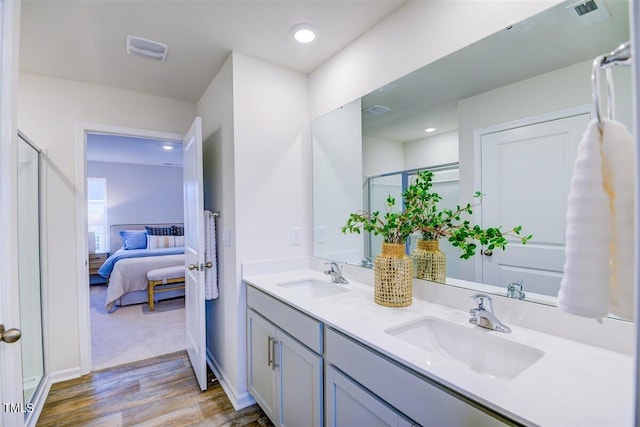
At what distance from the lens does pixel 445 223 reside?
145 cm

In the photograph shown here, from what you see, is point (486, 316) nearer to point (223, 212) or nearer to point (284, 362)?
point (284, 362)

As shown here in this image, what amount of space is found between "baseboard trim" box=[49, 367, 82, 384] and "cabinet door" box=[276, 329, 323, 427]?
1.92m

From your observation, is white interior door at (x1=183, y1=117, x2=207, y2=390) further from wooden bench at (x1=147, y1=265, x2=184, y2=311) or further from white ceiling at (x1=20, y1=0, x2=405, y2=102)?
wooden bench at (x1=147, y1=265, x2=184, y2=311)

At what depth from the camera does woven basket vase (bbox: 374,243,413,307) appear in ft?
4.66

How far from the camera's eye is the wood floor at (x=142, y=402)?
1921 mm

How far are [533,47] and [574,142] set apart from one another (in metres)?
0.41

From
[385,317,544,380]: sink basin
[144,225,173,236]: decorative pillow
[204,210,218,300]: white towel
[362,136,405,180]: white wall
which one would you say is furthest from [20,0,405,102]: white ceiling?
[144,225,173,236]: decorative pillow

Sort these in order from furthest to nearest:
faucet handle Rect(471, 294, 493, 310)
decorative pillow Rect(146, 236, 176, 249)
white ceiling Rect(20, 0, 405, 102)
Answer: decorative pillow Rect(146, 236, 176, 249), white ceiling Rect(20, 0, 405, 102), faucet handle Rect(471, 294, 493, 310)

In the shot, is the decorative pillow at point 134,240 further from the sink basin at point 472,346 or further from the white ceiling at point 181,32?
the sink basin at point 472,346

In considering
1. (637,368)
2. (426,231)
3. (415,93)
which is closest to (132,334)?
(426,231)

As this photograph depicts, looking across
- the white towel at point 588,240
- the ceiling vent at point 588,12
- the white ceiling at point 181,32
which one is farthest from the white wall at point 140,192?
the white towel at point 588,240

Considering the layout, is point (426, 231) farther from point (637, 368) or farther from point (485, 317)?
point (637, 368)

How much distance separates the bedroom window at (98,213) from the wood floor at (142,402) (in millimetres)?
4553

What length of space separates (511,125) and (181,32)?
73.1 inches
